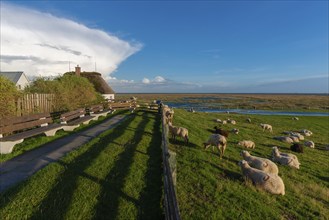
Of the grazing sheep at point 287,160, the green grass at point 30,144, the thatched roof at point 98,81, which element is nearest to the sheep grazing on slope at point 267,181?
the grazing sheep at point 287,160

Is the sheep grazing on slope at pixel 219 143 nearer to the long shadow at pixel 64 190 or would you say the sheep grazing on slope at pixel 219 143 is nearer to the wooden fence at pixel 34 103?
A: the long shadow at pixel 64 190

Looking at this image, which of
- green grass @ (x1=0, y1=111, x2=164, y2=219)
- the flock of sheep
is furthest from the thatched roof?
green grass @ (x1=0, y1=111, x2=164, y2=219)

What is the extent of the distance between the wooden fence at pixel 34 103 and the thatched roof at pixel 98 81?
26.8 m

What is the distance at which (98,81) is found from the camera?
4731cm

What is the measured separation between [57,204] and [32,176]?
2.21 metres

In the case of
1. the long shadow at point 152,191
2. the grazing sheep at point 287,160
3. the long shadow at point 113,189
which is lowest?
the grazing sheep at point 287,160

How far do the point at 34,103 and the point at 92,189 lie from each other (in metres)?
12.3

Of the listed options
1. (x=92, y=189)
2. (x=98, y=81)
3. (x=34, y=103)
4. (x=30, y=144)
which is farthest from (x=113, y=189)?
(x=98, y=81)

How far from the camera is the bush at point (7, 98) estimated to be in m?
12.8

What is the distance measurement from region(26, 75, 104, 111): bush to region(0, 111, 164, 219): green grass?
1138cm

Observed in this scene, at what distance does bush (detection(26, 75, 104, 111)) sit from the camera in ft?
67.1

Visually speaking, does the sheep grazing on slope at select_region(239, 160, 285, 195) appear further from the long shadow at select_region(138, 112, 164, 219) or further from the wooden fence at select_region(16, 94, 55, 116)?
the wooden fence at select_region(16, 94, 55, 116)

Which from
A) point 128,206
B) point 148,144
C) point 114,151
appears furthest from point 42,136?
point 128,206

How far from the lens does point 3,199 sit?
623 centimetres
